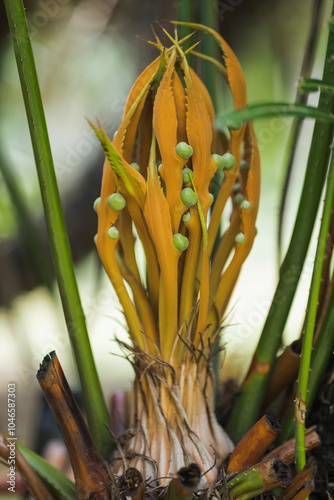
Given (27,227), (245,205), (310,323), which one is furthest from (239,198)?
(27,227)

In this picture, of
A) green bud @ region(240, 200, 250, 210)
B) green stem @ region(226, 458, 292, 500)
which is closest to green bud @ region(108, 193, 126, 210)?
green bud @ region(240, 200, 250, 210)

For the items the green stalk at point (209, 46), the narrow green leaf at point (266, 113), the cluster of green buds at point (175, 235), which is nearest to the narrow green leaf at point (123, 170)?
the cluster of green buds at point (175, 235)

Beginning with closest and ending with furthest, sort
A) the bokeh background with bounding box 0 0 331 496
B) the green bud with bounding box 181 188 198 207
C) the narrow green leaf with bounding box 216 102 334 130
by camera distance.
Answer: the narrow green leaf with bounding box 216 102 334 130
the green bud with bounding box 181 188 198 207
the bokeh background with bounding box 0 0 331 496

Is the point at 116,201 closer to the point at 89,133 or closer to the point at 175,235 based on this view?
the point at 175,235

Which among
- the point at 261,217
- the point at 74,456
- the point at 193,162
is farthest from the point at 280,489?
the point at 261,217

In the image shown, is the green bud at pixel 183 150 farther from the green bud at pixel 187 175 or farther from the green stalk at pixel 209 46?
the green stalk at pixel 209 46

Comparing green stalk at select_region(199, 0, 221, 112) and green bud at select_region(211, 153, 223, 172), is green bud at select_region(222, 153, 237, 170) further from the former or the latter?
green stalk at select_region(199, 0, 221, 112)
